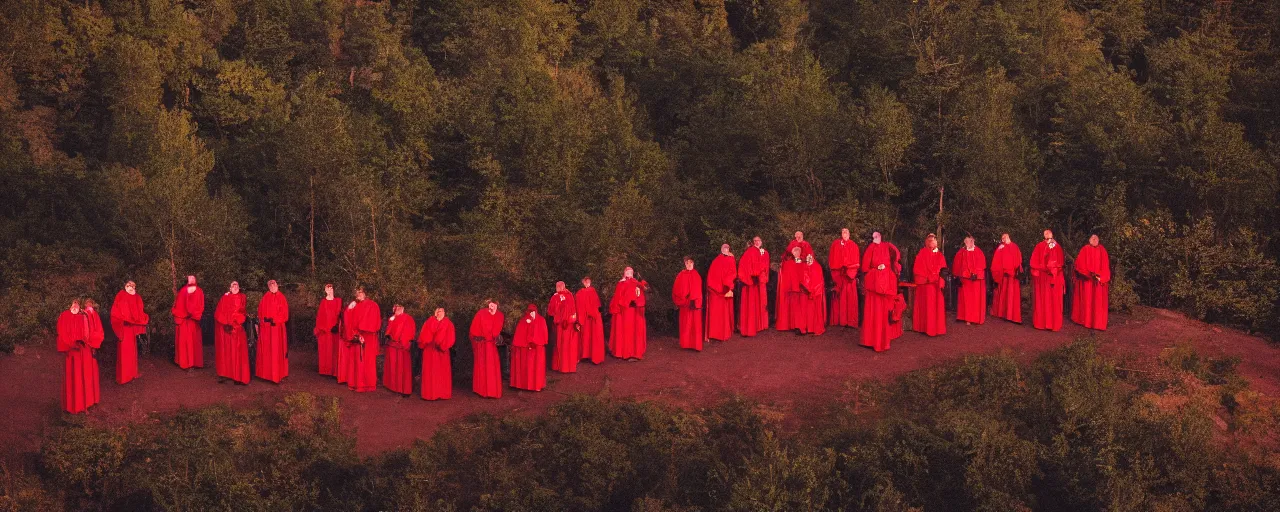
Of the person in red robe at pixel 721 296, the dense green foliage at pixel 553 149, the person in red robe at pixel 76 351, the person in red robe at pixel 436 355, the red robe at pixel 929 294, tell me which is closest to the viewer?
the person in red robe at pixel 76 351

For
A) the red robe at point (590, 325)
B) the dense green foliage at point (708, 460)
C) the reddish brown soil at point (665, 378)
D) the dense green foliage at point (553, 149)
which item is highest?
the dense green foliage at point (553, 149)

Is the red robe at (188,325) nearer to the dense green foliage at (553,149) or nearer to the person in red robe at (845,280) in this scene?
the dense green foliage at (553,149)

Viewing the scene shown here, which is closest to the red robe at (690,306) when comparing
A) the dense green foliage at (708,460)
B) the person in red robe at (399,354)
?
the dense green foliage at (708,460)

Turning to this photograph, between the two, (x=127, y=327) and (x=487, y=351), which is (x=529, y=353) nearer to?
(x=487, y=351)

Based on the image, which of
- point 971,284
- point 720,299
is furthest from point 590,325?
point 971,284

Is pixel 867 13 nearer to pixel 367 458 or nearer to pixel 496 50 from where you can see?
pixel 496 50

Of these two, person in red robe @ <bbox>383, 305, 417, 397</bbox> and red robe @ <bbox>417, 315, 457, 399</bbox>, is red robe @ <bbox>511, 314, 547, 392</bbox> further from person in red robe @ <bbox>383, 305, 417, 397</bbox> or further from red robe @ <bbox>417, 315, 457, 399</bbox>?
person in red robe @ <bbox>383, 305, 417, 397</bbox>
